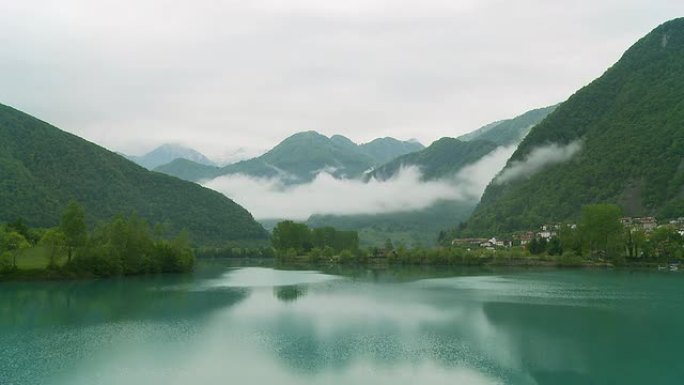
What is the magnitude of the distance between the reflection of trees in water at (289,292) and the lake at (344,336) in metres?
0.27

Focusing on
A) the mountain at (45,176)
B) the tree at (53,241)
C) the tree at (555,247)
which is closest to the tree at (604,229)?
the tree at (555,247)

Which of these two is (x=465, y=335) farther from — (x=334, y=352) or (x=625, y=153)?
(x=625, y=153)

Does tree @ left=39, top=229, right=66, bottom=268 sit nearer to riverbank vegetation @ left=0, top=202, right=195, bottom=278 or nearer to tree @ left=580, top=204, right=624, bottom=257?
riverbank vegetation @ left=0, top=202, right=195, bottom=278

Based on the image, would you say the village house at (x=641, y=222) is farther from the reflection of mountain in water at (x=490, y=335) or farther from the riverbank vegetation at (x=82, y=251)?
the riverbank vegetation at (x=82, y=251)

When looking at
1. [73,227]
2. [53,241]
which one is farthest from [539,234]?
[53,241]

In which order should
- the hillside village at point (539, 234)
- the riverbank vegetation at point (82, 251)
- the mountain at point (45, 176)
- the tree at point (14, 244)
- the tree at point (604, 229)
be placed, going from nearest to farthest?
the tree at point (14, 244), the riverbank vegetation at point (82, 251), the tree at point (604, 229), the mountain at point (45, 176), the hillside village at point (539, 234)

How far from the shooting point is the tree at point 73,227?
280ft

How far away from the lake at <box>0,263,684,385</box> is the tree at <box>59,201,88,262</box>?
38.4ft

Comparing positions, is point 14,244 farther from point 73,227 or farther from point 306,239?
point 306,239

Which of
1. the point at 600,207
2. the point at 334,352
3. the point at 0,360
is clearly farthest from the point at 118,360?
the point at 600,207

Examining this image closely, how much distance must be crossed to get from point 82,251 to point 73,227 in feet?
16.7

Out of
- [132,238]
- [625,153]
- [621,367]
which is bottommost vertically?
[621,367]

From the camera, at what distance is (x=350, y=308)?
189ft

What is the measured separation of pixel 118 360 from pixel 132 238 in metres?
65.7
